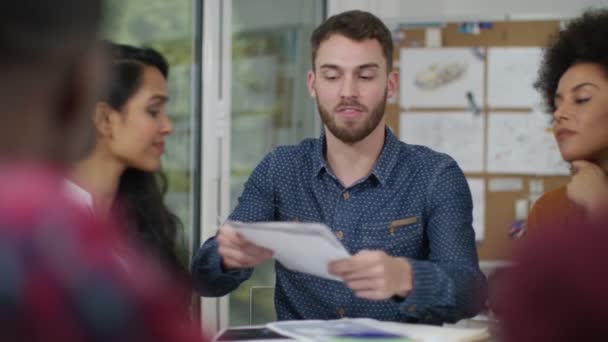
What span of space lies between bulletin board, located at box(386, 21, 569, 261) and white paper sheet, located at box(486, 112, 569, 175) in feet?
0.07

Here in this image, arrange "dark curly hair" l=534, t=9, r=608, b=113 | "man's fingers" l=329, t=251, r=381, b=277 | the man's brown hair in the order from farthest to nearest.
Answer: "dark curly hair" l=534, t=9, r=608, b=113, the man's brown hair, "man's fingers" l=329, t=251, r=381, b=277

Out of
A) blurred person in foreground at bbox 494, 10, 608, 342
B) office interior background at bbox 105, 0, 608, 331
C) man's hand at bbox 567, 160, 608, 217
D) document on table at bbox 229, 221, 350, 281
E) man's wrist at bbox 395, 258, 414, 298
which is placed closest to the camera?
blurred person in foreground at bbox 494, 10, 608, 342

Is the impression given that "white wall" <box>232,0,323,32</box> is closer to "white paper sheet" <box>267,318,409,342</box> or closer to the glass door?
the glass door

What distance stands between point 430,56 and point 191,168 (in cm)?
132

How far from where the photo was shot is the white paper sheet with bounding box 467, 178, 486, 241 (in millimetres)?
3891

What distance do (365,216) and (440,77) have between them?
2105mm

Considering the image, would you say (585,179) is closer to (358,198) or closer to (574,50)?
(574,50)

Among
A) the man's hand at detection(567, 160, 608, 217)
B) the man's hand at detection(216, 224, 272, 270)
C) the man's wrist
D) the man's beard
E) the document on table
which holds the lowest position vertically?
the man's wrist

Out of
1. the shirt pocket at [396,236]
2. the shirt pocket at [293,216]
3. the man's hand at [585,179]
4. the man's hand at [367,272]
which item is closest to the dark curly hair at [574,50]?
the man's hand at [585,179]

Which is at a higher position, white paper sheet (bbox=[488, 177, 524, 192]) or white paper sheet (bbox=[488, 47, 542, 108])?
white paper sheet (bbox=[488, 47, 542, 108])

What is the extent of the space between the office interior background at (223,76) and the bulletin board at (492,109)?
0.18ft

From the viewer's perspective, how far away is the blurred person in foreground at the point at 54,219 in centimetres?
36

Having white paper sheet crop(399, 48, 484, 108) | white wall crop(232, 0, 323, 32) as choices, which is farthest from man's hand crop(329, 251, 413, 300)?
white wall crop(232, 0, 323, 32)

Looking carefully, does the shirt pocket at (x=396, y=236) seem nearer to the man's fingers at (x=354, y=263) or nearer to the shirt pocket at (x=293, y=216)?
the shirt pocket at (x=293, y=216)
